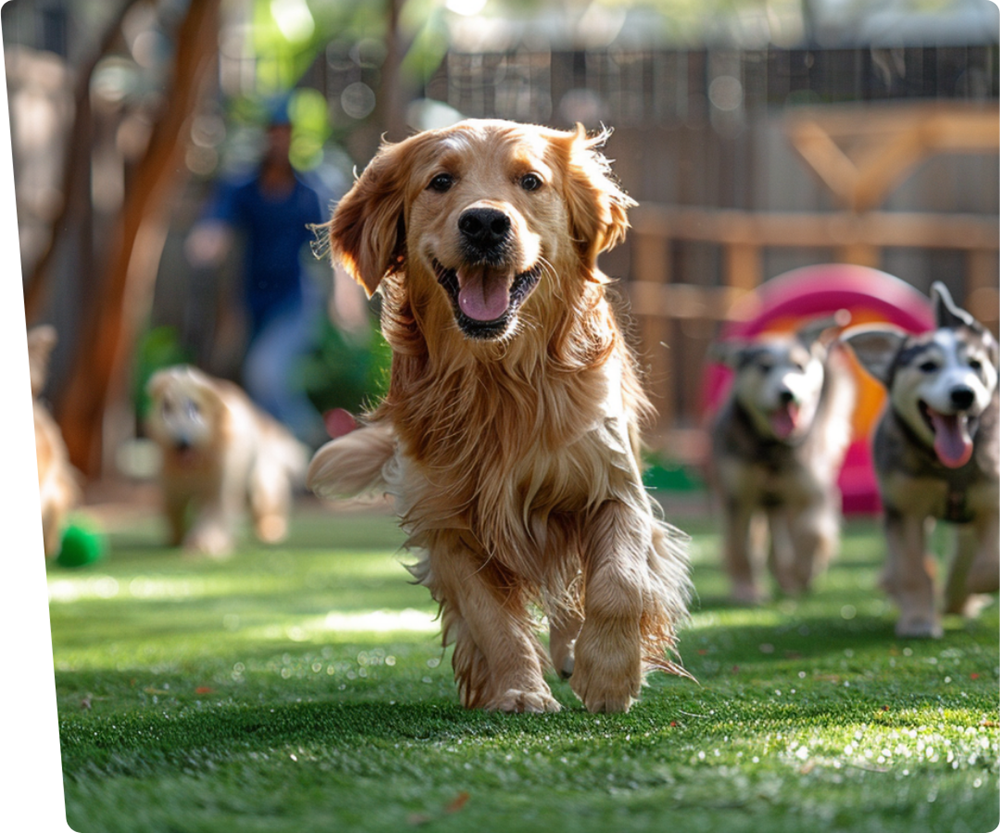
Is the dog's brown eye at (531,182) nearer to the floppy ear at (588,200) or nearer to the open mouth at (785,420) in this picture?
the floppy ear at (588,200)

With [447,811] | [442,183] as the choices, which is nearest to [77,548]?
[442,183]

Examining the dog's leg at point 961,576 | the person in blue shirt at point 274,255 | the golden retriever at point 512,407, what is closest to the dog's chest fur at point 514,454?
the golden retriever at point 512,407

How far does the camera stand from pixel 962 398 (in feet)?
13.2

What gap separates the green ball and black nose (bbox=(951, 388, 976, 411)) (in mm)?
4645

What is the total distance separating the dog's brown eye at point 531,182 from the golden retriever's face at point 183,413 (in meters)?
5.33

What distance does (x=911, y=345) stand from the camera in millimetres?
4328

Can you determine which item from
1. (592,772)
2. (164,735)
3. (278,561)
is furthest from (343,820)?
(278,561)

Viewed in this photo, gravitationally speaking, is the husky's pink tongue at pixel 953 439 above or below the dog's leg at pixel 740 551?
above

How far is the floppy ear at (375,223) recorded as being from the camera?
3.17m

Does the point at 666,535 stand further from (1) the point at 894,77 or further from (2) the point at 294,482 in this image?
(1) the point at 894,77

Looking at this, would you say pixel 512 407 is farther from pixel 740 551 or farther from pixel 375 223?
pixel 740 551

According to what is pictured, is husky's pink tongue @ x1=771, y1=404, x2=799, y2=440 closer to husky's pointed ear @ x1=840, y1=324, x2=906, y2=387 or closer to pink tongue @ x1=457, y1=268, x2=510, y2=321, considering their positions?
husky's pointed ear @ x1=840, y1=324, x2=906, y2=387

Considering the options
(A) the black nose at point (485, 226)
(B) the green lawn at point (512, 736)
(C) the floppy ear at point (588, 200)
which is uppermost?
(C) the floppy ear at point (588, 200)

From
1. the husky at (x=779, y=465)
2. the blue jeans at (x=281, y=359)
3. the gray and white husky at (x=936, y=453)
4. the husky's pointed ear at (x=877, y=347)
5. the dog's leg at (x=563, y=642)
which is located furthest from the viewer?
the blue jeans at (x=281, y=359)
